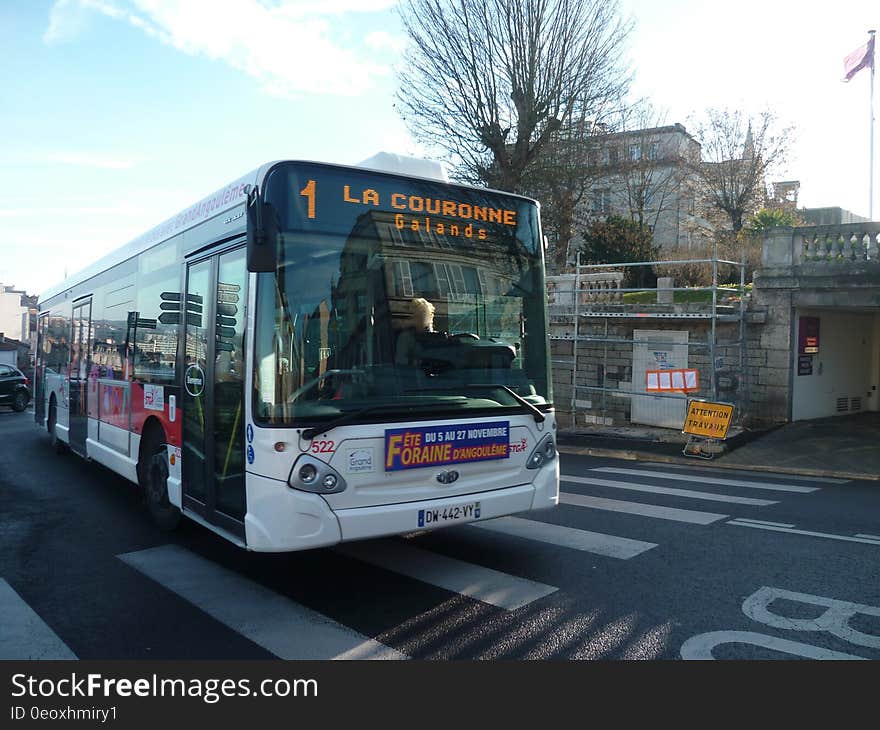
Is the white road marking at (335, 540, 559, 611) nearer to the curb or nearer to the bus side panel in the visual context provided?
the bus side panel

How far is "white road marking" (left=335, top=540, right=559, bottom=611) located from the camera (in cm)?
510

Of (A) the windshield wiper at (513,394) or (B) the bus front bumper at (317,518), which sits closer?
(B) the bus front bumper at (317,518)

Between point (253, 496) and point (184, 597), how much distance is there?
39.5 inches

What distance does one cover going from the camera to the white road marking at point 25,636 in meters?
4.19

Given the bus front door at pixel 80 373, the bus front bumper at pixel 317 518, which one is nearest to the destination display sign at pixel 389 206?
the bus front bumper at pixel 317 518

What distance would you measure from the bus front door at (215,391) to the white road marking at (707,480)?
6698 mm

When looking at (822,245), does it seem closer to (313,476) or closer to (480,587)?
(480,587)

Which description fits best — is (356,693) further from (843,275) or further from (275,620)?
(843,275)

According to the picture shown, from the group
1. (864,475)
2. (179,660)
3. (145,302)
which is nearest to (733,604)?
(179,660)

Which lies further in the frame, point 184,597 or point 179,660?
point 184,597

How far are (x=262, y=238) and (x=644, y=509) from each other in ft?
17.0

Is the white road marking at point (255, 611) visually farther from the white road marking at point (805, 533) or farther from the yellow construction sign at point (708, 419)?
the yellow construction sign at point (708, 419)

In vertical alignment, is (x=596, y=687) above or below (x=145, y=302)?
below

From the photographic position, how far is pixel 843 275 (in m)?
13.4
